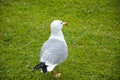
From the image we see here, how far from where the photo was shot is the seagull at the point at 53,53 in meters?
5.45

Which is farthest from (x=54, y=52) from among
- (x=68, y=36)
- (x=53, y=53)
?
(x=68, y=36)

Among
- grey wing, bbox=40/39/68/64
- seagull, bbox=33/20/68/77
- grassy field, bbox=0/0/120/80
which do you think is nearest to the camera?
seagull, bbox=33/20/68/77

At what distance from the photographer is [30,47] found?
7891 millimetres

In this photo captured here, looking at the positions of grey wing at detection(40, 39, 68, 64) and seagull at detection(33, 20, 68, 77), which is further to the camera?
grey wing at detection(40, 39, 68, 64)

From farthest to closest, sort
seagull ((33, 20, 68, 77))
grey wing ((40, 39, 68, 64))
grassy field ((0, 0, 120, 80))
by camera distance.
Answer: grassy field ((0, 0, 120, 80)) → grey wing ((40, 39, 68, 64)) → seagull ((33, 20, 68, 77))

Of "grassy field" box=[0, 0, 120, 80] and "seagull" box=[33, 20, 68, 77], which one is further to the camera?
"grassy field" box=[0, 0, 120, 80]

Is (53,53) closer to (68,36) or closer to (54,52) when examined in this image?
(54,52)

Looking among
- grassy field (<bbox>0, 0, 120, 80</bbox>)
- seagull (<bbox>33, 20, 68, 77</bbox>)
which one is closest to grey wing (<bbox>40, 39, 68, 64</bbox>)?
seagull (<bbox>33, 20, 68, 77</bbox>)

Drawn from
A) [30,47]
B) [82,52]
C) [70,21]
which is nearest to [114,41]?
[82,52]

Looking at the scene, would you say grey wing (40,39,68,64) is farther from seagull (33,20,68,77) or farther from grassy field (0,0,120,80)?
grassy field (0,0,120,80)

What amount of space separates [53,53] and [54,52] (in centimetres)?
5

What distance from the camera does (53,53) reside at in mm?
5789

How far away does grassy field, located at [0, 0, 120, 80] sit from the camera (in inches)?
268

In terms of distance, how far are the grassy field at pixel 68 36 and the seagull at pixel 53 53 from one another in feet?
3.06
